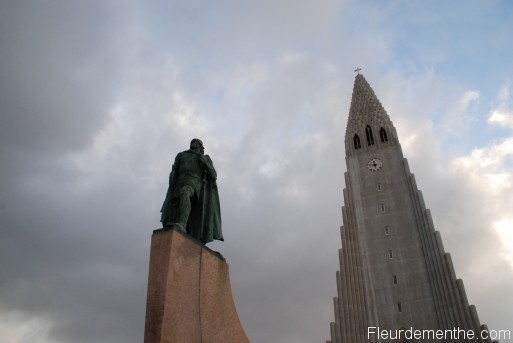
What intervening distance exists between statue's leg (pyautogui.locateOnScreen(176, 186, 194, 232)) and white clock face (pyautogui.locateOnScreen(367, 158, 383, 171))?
37.3 metres

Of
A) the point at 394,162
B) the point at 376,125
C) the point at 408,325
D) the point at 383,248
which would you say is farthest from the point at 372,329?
the point at 376,125

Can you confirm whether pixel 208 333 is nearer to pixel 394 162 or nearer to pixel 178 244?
pixel 178 244

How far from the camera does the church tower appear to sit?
32344 mm

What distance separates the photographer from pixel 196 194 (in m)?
7.81

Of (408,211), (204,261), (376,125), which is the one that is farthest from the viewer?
(376,125)

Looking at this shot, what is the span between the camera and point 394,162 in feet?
139

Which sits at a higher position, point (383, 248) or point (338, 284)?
point (383, 248)

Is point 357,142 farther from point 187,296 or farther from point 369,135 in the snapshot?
point 187,296

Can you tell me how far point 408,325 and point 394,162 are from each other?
16.1 metres

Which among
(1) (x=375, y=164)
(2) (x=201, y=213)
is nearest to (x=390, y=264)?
(1) (x=375, y=164)

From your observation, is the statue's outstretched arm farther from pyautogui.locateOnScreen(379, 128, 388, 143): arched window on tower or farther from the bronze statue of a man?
pyautogui.locateOnScreen(379, 128, 388, 143): arched window on tower

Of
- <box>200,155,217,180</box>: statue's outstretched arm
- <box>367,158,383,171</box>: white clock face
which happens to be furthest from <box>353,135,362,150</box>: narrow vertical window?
<box>200,155,217,180</box>: statue's outstretched arm

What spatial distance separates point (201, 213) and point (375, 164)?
37.4 m

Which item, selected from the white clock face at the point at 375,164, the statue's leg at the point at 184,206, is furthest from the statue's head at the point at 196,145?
the white clock face at the point at 375,164
